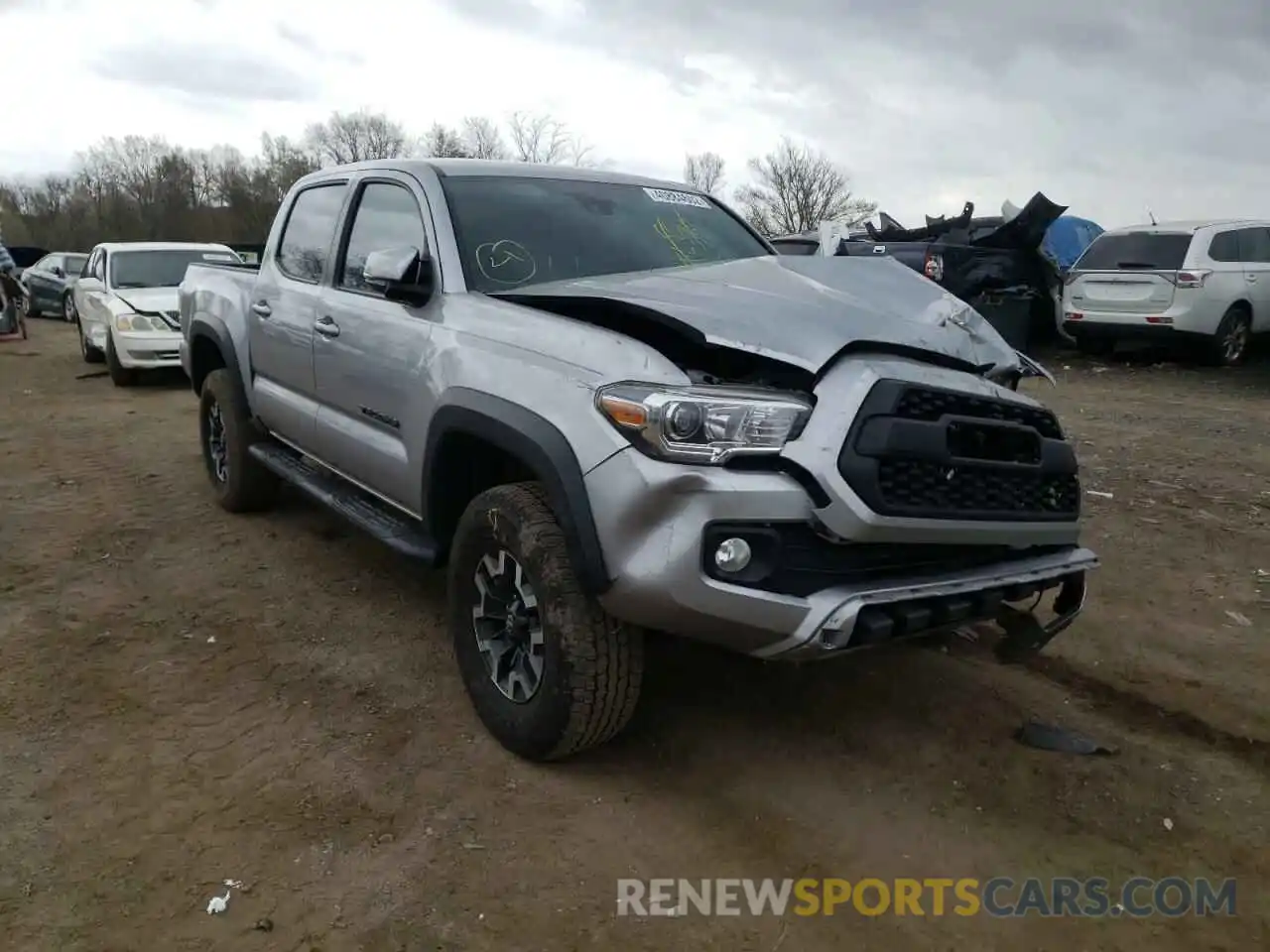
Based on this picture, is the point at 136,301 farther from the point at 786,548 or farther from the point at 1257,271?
the point at 1257,271

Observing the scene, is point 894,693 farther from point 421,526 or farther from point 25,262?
point 25,262

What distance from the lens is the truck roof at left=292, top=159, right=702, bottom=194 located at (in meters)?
3.93

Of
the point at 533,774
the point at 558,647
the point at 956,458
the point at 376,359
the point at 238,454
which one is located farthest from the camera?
the point at 238,454

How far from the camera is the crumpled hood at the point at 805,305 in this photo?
2.68m

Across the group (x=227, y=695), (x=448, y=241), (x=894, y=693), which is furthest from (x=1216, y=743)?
(x=227, y=695)

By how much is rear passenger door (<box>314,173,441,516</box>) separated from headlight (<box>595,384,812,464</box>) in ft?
3.59

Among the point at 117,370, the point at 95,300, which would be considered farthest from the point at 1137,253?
the point at 95,300

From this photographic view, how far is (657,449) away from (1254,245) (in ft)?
39.1

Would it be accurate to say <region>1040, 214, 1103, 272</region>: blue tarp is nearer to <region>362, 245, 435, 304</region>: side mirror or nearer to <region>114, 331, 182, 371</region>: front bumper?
<region>114, 331, 182, 371</region>: front bumper

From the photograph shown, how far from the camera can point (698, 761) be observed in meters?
3.17

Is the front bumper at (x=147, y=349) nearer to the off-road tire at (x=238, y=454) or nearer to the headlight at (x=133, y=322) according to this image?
the headlight at (x=133, y=322)

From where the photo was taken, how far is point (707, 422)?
255 cm

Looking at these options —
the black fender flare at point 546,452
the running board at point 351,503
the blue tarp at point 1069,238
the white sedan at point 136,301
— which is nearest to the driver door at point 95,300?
the white sedan at point 136,301

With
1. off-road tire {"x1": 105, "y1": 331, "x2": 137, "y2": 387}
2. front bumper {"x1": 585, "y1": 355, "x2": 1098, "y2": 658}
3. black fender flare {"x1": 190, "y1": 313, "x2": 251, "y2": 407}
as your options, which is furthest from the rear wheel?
off-road tire {"x1": 105, "y1": 331, "x2": 137, "y2": 387}
